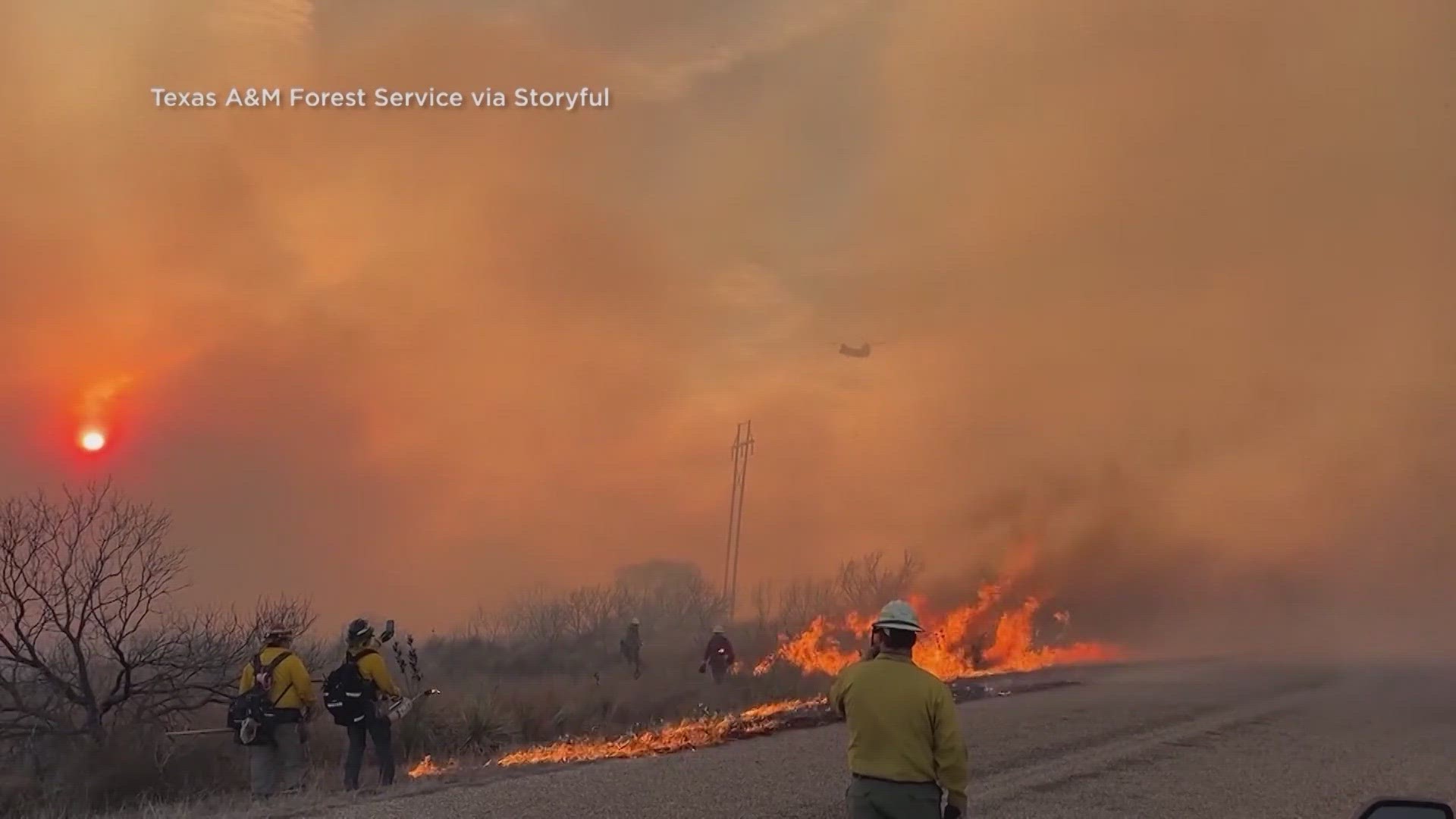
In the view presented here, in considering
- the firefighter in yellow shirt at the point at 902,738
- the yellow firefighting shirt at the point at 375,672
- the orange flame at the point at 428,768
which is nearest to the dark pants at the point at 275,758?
the yellow firefighting shirt at the point at 375,672

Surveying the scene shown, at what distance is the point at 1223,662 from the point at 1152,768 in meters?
23.6

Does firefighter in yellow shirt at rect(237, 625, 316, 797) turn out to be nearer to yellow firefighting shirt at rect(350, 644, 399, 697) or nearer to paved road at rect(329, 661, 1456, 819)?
yellow firefighting shirt at rect(350, 644, 399, 697)

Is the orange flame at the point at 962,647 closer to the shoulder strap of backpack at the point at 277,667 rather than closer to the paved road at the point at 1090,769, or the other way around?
the paved road at the point at 1090,769

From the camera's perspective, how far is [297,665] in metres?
11.6

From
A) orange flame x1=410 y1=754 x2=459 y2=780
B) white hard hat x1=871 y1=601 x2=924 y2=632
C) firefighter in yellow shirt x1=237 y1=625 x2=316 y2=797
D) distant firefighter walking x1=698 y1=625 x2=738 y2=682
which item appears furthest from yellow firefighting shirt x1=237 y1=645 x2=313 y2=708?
distant firefighter walking x1=698 y1=625 x2=738 y2=682

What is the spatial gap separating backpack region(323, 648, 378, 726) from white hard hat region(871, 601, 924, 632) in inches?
313

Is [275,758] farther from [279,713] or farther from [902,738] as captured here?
[902,738]

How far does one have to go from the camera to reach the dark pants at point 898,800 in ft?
16.9

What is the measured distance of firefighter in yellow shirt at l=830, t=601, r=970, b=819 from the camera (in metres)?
5.14

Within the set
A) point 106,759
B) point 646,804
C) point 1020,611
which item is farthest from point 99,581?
point 1020,611

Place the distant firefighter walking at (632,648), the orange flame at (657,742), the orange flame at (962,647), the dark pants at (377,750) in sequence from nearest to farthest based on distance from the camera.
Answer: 1. the dark pants at (377,750)
2. the orange flame at (657,742)
3. the distant firefighter walking at (632,648)
4. the orange flame at (962,647)

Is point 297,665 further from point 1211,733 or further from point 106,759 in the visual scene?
point 1211,733

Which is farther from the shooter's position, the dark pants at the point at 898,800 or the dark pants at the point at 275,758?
the dark pants at the point at 275,758

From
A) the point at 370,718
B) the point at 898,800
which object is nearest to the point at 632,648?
the point at 370,718
